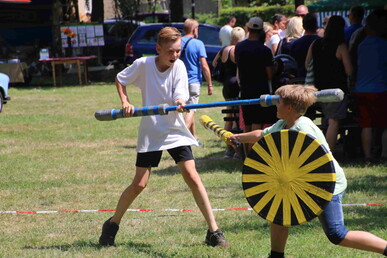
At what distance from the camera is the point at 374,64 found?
348 inches

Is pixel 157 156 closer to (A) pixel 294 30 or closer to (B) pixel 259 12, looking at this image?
(A) pixel 294 30

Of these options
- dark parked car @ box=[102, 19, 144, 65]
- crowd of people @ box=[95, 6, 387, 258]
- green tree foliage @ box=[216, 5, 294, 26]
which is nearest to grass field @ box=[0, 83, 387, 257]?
crowd of people @ box=[95, 6, 387, 258]

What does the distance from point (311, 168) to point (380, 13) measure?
4987 millimetres

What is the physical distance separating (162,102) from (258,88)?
344cm

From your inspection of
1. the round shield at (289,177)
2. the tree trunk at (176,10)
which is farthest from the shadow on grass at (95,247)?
the tree trunk at (176,10)

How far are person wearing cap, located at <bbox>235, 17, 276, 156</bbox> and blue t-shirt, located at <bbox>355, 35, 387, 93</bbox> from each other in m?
1.26

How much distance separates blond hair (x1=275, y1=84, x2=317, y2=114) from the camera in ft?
14.1

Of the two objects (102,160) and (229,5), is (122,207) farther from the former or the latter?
(229,5)

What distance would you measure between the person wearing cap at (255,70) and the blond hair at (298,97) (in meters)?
4.21

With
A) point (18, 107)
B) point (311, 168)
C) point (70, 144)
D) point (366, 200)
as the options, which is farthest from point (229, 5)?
point (311, 168)

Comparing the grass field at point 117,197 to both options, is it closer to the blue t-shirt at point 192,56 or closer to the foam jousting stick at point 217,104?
the foam jousting stick at point 217,104

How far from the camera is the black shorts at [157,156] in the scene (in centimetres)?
538

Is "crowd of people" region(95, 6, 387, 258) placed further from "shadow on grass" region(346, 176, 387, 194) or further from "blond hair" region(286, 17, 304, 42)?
"shadow on grass" region(346, 176, 387, 194)

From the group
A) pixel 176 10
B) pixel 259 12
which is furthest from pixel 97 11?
pixel 259 12
